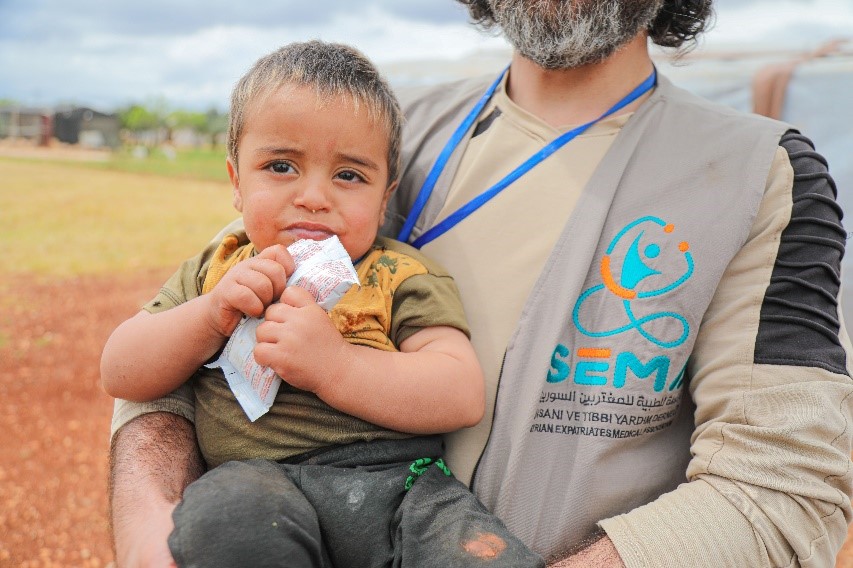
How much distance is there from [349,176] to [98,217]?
29.9ft

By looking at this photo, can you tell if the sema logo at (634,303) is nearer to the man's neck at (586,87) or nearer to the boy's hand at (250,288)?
the man's neck at (586,87)

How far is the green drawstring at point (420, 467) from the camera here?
1.73m

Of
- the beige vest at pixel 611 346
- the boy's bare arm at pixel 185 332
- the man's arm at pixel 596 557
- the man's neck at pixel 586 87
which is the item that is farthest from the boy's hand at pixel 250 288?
the man's neck at pixel 586 87

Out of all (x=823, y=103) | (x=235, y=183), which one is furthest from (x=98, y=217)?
(x=235, y=183)

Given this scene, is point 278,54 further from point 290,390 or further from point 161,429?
point 161,429

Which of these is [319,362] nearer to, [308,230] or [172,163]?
[308,230]

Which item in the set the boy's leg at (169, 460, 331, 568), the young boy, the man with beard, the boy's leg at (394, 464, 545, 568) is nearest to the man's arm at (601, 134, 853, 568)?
the man with beard

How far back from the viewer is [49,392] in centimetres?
623

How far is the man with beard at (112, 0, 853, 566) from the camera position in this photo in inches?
A: 69.4

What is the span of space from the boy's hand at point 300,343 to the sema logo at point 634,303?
591 millimetres

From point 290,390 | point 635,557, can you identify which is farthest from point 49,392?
point 635,557

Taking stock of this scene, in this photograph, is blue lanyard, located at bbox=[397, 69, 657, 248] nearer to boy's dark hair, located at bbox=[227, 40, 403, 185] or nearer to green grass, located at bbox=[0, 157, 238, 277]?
boy's dark hair, located at bbox=[227, 40, 403, 185]

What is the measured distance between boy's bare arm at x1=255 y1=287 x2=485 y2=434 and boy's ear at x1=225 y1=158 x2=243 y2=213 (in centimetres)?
40

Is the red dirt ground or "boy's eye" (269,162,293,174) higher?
"boy's eye" (269,162,293,174)
